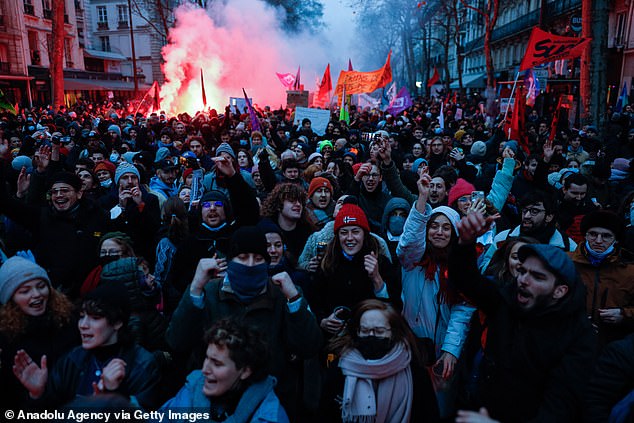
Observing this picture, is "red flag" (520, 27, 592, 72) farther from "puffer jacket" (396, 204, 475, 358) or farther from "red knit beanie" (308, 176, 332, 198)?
"puffer jacket" (396, 204, 475, 358)

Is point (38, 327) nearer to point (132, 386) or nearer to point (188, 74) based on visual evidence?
point (132, 386)

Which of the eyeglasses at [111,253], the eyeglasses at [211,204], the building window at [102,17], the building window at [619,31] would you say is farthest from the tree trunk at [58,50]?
the building window at [102,17]

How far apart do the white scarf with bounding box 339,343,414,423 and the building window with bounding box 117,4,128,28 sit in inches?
2314

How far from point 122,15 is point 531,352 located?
60197 millimetres

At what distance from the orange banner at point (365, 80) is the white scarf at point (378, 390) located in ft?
49.2

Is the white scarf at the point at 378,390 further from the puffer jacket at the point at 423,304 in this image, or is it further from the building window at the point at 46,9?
the building window at the point at 46,9

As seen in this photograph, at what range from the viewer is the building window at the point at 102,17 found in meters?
54.4

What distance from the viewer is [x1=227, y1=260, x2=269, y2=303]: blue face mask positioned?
2756 mm

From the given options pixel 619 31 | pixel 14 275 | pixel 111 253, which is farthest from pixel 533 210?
pixel 619 31

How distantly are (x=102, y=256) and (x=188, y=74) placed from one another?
30.1 m

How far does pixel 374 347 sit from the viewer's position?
2588 millimetres

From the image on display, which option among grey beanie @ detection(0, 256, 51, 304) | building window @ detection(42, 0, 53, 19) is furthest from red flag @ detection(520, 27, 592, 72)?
building window @ detection(42, 0, 53, 19)

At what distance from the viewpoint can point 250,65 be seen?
4022cm

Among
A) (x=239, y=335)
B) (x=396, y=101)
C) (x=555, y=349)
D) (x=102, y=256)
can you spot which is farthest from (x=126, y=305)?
(x=396, y=101)
